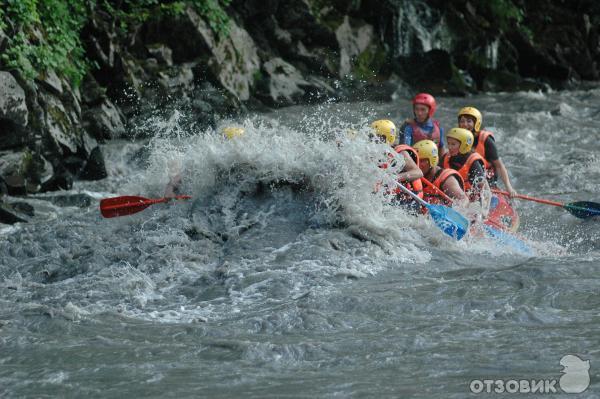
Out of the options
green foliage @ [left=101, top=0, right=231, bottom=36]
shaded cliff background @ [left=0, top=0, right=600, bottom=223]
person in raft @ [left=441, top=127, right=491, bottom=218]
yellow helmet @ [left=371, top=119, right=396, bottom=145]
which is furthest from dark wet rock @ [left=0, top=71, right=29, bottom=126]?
person in raft @ [left=441, top=127, right=491, bottom=218]

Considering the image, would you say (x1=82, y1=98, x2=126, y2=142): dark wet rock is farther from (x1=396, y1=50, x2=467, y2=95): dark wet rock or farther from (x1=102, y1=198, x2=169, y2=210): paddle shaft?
(x1=396, y1=50, x2=467, y2=95): dark wet rock

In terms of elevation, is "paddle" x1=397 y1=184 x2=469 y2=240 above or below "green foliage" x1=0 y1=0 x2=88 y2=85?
below

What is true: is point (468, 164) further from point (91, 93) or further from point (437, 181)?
point (91, 93)

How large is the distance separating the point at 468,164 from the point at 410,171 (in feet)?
4.28

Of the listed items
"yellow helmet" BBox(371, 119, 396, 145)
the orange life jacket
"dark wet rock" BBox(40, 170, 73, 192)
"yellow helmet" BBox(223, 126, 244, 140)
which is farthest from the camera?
"dark wet rock" BBox(40, 170, 73, 192)

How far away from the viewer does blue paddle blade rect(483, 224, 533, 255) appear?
8398 millimetres

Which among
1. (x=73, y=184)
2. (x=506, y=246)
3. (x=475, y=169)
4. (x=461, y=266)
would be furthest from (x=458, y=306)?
(x=73, y=184)

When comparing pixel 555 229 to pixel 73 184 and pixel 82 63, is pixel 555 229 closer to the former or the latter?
pixel 73 184

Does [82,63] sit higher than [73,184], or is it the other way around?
[82,63]

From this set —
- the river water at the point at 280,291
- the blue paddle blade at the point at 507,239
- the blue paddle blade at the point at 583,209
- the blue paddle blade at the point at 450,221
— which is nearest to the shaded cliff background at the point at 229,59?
the river water at the point at 280,291

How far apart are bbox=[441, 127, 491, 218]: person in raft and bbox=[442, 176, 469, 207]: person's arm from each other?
37 cm

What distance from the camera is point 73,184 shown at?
11281 millimetres

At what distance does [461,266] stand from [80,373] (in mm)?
3450

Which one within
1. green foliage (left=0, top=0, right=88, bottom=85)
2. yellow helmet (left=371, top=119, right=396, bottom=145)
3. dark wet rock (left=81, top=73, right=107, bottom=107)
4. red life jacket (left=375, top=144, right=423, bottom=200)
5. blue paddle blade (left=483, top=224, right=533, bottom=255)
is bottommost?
blue paddle blade (left=483, top=224, right=533, bottom=255)
